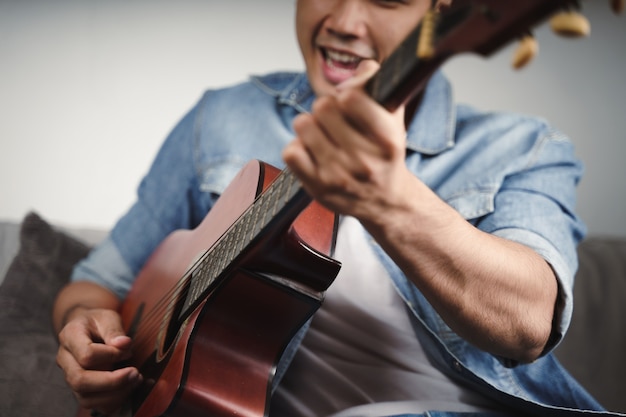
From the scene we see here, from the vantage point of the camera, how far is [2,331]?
1.42 m

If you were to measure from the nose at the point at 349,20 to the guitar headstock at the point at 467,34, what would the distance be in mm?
624

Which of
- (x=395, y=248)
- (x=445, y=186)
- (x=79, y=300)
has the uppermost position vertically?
(x=395, y=248)

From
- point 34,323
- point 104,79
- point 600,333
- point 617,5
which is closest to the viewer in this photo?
point 617,5

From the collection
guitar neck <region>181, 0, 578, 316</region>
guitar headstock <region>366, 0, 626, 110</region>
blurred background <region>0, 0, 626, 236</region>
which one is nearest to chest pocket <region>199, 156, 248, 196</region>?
guitar neck <region>181, 0, 578, 316</region>

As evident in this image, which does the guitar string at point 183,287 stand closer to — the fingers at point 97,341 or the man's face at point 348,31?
the fingers at point 97,341

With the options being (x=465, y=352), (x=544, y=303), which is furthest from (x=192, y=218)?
(x=544, y=303)

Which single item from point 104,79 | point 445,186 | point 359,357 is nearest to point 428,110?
point 445,186

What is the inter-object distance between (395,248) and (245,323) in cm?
25

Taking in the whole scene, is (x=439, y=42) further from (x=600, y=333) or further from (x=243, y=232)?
(x=600, y=333)

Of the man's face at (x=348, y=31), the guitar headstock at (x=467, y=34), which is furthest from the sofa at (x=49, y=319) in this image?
the guitar headstock at (x=467, y=34)

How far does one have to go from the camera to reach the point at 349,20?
123cm

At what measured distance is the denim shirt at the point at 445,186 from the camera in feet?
3.51

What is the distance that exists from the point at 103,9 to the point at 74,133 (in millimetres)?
395

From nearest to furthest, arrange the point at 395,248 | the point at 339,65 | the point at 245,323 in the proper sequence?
the point at 395,248
the point at 245,323
the point at 339,65
